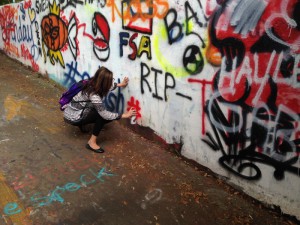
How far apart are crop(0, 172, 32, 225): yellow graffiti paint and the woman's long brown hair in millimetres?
1547

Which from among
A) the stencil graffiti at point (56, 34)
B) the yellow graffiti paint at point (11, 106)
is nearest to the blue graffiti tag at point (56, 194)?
the yellow graffiti paint at point (11, 106)

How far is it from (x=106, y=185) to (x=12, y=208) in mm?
1005

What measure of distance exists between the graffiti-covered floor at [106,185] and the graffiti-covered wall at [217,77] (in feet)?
0.83

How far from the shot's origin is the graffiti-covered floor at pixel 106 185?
9.59 feet

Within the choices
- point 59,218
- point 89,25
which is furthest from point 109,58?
point 59,218

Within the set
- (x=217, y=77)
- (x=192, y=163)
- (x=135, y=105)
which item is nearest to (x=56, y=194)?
(x=192, y=163)

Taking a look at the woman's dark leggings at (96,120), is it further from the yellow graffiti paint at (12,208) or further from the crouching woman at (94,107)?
the yellow graffiti paint at (12,208)

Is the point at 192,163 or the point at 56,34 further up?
the point at 56,34

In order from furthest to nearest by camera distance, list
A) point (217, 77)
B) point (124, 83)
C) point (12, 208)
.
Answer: point (124, 83) < point (217, 77) < point (12, 208)

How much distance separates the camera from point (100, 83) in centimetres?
386

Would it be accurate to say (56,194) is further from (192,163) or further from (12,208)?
(192,163)

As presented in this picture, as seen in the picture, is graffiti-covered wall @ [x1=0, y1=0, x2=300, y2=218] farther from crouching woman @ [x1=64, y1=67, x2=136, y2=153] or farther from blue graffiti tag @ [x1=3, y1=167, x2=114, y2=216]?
blue graffiti tag @ [x1=3, y1=167, x2=114, y2=216]

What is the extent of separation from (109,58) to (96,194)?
2.40 m

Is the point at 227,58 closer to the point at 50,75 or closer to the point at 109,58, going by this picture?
the point at 109,58
